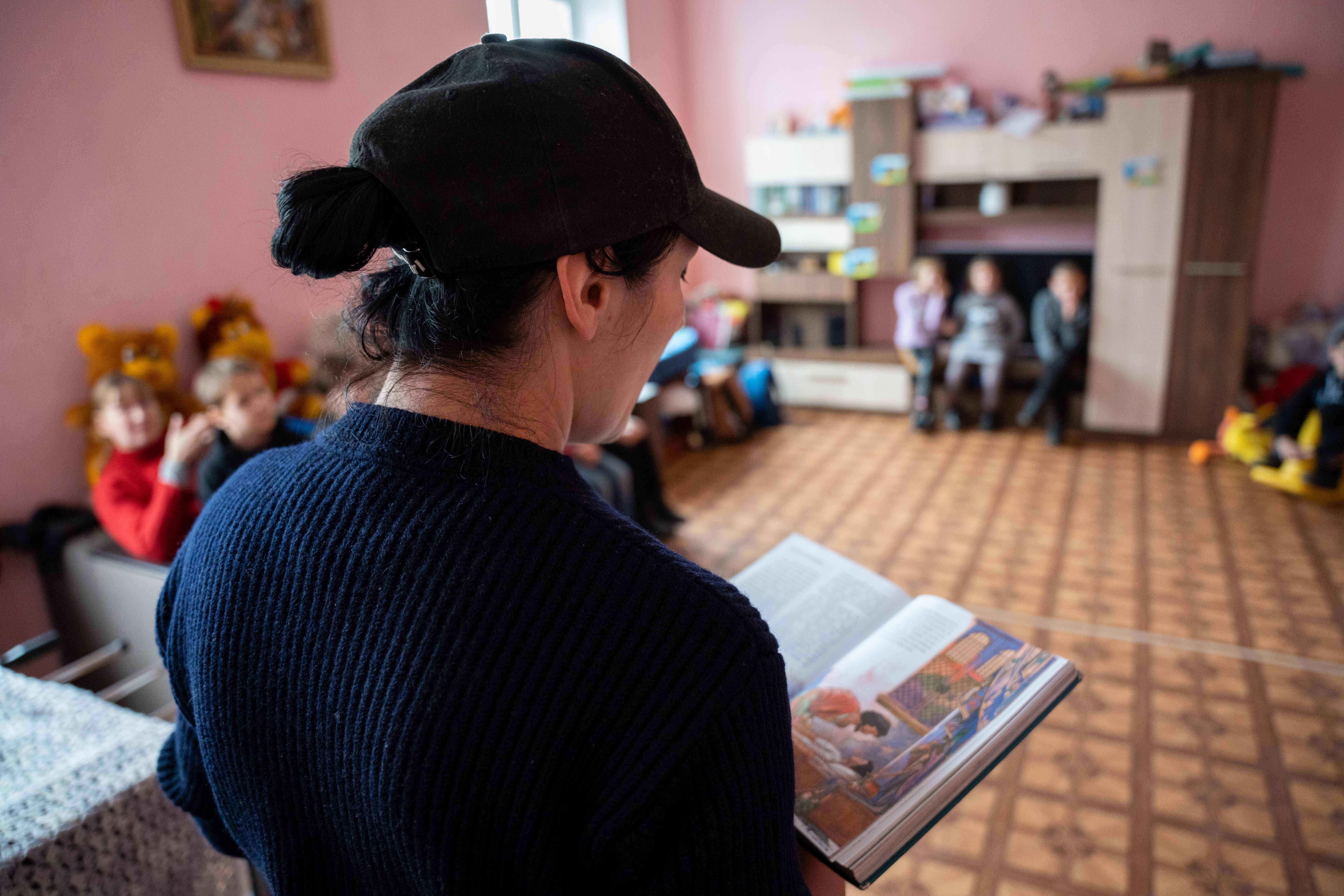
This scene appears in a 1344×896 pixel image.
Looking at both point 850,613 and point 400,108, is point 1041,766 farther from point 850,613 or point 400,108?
point 400,108

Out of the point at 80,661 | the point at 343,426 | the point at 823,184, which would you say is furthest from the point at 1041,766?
the point at 823,184

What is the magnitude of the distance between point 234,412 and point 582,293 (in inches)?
74.3

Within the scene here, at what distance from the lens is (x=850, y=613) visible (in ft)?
3.62

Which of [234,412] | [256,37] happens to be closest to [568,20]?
[256,37]

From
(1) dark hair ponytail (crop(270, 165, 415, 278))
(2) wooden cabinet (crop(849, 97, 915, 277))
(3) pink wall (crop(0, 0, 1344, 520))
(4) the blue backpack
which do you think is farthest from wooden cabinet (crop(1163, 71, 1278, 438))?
(1) dark hair ponytail (crop(270, 165, 415, 278))

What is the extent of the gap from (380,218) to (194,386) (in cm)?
231

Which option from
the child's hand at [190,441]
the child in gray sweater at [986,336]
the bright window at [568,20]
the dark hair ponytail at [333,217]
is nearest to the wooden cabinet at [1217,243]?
the child in gray sweater at [986,336]

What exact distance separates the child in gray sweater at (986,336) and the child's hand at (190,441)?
11.5ft

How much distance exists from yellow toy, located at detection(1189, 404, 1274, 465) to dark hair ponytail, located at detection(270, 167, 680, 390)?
12.8 ft

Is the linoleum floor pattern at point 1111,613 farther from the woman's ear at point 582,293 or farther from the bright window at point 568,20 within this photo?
the bright window at point 568,20

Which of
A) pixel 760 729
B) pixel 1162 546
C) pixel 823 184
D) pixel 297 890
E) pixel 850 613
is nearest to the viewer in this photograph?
pixel 760 729

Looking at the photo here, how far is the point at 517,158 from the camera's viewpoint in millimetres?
539

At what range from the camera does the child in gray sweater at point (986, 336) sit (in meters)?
4.35

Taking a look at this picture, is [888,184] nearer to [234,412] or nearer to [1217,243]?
[1217,243]
